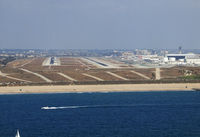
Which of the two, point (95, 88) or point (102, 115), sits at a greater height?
point (102, 115)

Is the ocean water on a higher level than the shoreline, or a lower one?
higher

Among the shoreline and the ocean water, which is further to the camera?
the shoreline

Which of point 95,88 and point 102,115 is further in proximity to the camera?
point 95,88

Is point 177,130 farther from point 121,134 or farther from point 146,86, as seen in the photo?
point 146,86

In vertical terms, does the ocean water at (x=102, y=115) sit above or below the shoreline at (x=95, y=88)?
above

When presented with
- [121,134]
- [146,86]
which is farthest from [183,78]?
[121,134]
